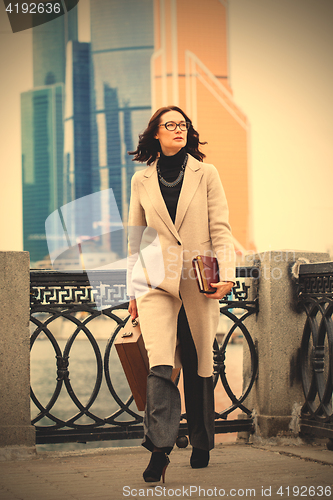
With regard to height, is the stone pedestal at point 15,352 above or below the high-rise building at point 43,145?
below

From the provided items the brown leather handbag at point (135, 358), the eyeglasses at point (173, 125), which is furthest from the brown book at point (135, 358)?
the eyeglasses at point (173, 125)

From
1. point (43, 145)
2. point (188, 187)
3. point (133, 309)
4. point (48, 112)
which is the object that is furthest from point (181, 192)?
point (43, 145)

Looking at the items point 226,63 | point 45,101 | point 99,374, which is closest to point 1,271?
point 99,374

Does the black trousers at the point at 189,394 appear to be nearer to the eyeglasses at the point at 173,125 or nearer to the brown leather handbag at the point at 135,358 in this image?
the brown leather handbag at the point at 135,358

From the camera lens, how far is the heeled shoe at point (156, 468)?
2680 millimetres

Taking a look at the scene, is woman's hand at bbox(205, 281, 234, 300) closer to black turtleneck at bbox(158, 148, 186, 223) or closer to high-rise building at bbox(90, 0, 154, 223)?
black turtleneck at bbox(158, 148, 186, 223)

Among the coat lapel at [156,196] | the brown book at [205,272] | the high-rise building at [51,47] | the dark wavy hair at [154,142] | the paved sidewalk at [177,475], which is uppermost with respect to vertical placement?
the high-rise building at [51,47]

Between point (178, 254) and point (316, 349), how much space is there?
159 centimetres

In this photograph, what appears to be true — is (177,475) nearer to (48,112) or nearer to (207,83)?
(48,112)

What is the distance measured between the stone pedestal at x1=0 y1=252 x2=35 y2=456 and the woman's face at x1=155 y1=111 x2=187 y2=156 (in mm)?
1285

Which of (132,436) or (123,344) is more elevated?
(123,344)

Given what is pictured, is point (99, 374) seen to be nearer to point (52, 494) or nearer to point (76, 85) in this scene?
point (52, 494)

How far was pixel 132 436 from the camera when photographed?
153 inches

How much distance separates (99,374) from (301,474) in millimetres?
1652
